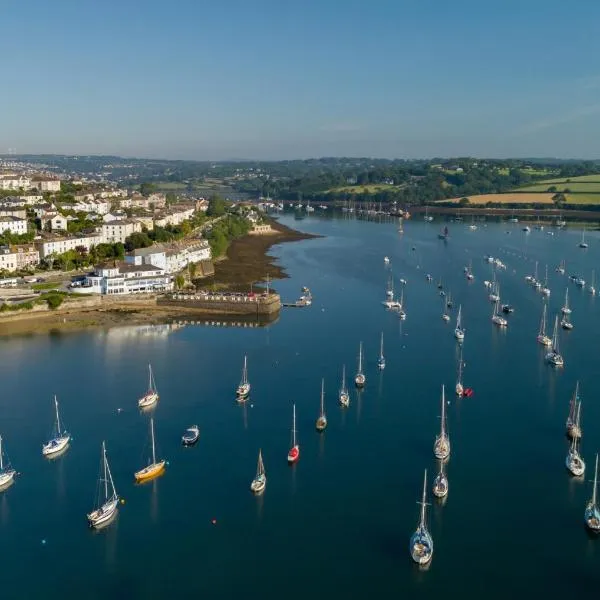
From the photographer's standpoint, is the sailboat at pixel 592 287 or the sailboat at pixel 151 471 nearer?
the sailboat at pixel 151 471

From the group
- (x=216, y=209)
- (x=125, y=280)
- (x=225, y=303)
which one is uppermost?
(x=216, y=209)

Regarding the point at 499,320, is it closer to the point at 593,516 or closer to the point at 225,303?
the point at 225,303

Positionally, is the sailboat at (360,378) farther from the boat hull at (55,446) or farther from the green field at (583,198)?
the green field at (583,198)

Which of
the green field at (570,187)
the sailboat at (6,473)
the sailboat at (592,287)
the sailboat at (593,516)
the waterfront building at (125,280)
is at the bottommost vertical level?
the sailboat at (593,516)

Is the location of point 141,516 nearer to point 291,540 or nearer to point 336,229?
point 291,540

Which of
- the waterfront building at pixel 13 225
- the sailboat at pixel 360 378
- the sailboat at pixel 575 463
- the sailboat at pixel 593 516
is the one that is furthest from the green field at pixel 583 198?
the sailboat at pixel 593 516

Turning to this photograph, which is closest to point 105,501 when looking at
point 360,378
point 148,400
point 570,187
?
point 148,400

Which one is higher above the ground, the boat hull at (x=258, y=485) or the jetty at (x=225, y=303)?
the jetty at (x=225, y=303)
